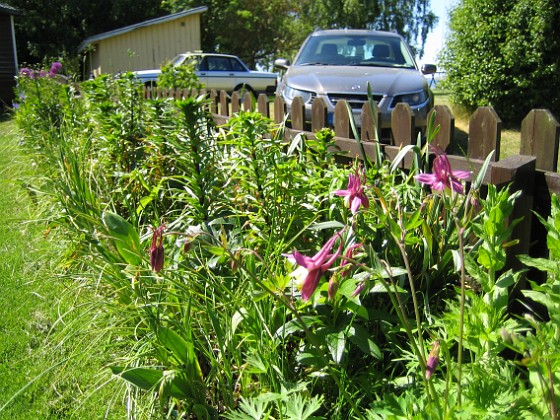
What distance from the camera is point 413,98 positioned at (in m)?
5.92

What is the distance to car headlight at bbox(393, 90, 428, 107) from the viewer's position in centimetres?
583

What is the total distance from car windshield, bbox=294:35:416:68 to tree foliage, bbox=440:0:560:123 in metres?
3.78

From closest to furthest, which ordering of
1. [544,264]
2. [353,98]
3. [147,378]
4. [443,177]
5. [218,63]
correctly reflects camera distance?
[443,177], [544,264], [147,378], [353,98], [218,63]

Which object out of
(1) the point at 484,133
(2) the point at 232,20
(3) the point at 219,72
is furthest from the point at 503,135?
(2) the point at 232,20

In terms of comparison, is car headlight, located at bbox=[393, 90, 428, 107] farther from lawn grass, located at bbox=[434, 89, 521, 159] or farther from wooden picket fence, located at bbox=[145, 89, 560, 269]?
wooden picket fence, located at bbox=[145, 89, 560, 269]

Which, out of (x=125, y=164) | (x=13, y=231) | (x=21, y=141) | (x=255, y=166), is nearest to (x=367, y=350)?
(x=255, y=166)

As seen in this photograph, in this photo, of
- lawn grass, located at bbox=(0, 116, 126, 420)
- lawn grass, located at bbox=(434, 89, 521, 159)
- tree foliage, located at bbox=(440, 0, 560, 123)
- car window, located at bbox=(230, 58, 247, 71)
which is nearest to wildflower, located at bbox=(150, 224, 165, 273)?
lawn grass, located at bbox=(0, 116, 126, 420)

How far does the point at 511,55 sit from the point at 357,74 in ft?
18.2

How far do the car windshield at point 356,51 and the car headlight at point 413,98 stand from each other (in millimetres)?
955

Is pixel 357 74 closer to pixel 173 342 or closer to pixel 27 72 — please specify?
pixel 27 72

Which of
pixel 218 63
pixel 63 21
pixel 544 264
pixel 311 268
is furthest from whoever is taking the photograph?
pixel 63 21

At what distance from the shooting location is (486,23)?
10742 millimetres

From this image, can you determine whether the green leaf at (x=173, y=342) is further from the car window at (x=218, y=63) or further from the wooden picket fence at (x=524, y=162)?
the car window at (x=218, y=63)

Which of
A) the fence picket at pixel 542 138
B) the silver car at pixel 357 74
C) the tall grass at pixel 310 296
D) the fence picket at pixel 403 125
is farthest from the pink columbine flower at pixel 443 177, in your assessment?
the silver car at pixel 357 74
